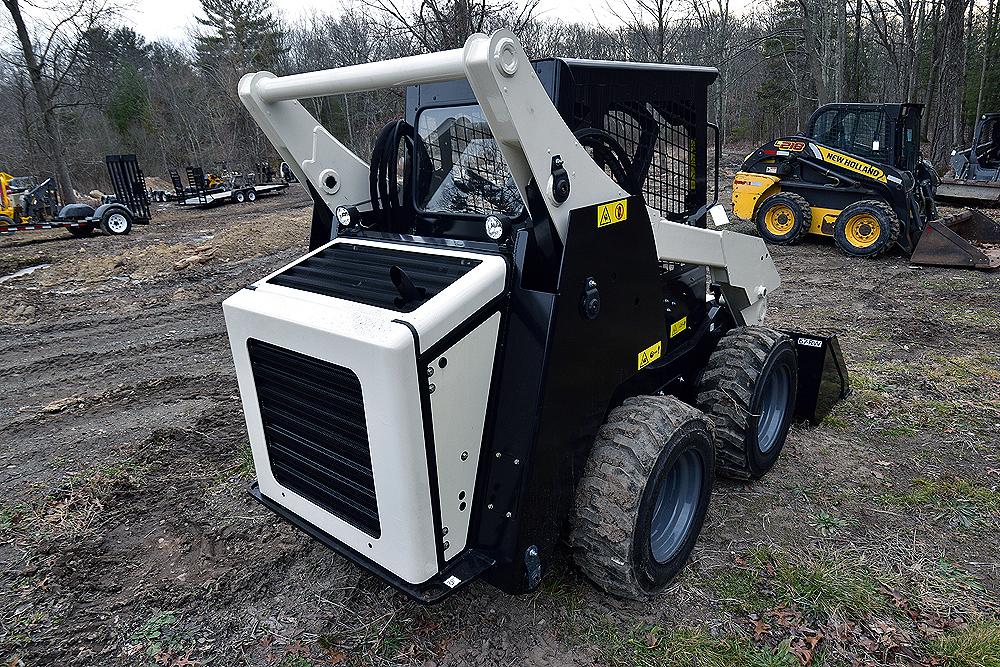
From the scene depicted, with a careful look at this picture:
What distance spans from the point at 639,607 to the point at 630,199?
1.76 m

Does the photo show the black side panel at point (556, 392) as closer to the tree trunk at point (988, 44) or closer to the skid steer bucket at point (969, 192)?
the skid steer bucket at point (969, 192)

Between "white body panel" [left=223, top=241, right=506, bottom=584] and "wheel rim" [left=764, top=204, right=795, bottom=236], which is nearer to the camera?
"white body panel" [left=223, top=241, right=506, bottom=584]

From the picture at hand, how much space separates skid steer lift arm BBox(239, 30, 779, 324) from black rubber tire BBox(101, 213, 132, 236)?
12.9m

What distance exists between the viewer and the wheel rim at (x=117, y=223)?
540 inches

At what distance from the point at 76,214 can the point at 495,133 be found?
1421 cm

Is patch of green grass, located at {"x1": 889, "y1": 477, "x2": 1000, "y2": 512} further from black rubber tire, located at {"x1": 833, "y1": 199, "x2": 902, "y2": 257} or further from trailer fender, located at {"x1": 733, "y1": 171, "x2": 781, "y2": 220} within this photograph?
trailer fender, located at {"x1": 733, "y1": 171, "x2": 781, "y2": 220}

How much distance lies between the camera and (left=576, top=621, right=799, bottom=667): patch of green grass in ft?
8.37

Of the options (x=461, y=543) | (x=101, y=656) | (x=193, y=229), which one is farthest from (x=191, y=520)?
(x=193, y=229)

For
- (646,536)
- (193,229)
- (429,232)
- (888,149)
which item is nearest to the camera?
(646,536)

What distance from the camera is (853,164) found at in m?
9.39

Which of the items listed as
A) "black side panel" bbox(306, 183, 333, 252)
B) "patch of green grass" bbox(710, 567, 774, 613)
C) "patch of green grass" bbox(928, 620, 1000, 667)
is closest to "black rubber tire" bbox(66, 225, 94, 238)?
"black side panel" bbox(306, 183, 333, 252)

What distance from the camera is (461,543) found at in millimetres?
2420

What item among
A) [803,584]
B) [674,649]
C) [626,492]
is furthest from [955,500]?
[626,492]

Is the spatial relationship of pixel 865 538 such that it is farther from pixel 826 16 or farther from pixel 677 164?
pixel 826 16
